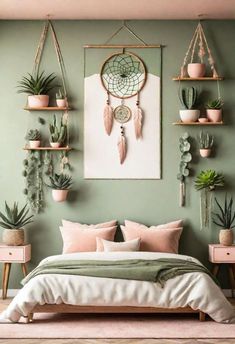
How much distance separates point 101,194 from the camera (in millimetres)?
7828

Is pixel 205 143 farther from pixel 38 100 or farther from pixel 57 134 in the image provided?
pixel 38 100

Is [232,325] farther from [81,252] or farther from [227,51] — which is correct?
[227,51]

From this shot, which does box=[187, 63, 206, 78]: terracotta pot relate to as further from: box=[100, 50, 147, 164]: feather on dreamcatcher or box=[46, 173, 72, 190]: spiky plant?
box=[46, 173, 72, 190]: spiky plant

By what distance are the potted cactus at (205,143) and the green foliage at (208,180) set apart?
0.67 ft

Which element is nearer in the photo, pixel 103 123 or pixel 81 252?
pixel 81 252

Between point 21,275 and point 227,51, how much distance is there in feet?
11.2

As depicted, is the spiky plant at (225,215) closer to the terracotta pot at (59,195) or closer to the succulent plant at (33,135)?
the terracotta pot at (59,195)

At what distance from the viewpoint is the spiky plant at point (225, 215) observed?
761 cm

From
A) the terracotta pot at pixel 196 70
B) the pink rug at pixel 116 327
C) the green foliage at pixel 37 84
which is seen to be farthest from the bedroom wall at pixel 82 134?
the pink rug at pixel 116 327

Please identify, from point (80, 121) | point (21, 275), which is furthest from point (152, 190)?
point (21, 275)

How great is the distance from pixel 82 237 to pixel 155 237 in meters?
0.78

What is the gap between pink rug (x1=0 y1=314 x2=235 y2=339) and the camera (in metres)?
5.82

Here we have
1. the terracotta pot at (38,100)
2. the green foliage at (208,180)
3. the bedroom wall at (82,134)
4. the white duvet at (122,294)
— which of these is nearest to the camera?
the white duvet at (122,294)

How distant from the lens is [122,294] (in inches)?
244
